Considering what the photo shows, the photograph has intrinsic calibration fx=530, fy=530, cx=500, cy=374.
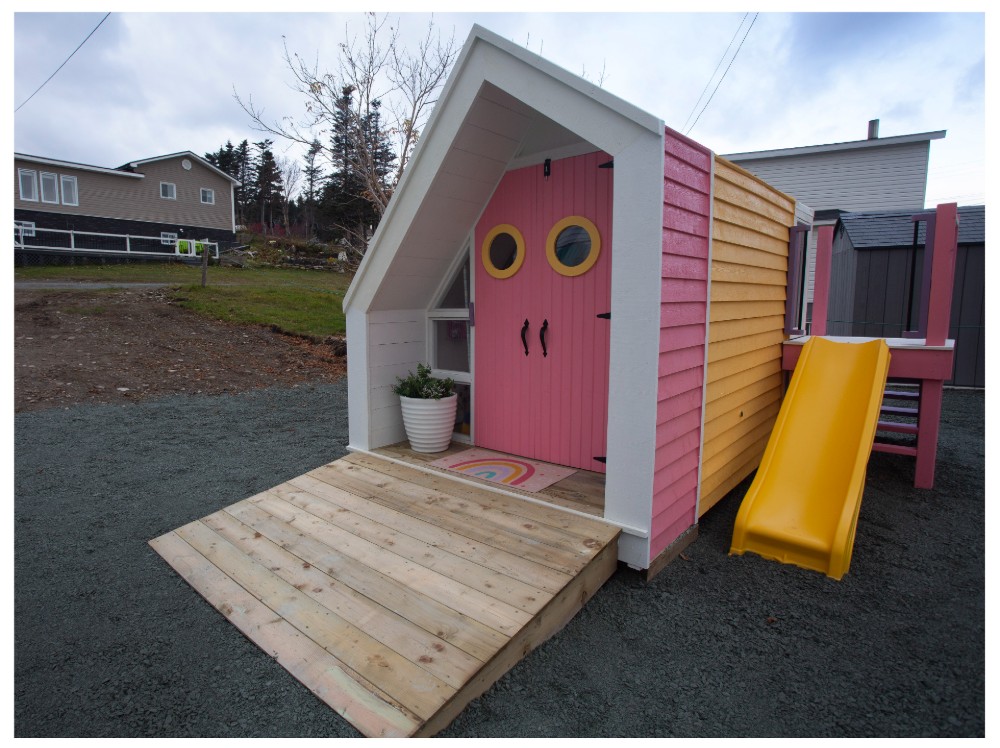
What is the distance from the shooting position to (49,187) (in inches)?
660

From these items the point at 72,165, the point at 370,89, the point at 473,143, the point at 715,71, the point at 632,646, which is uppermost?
the point at 72,165

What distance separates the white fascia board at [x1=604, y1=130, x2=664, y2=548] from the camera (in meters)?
2.51

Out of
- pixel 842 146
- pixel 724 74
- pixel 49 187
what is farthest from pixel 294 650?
pixel 49 187

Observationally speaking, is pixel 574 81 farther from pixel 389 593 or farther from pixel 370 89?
pixel 370 89

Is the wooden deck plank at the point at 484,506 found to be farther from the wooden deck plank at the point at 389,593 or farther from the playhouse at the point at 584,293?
the wooden deck plank at the point at 389,593

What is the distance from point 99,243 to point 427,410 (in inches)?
728

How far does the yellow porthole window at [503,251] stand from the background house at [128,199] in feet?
60.3

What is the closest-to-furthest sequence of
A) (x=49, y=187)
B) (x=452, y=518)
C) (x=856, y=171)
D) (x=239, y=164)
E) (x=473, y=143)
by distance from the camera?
1. (x=452, y=518)
2. (x=473, y=143)
3. (x=856, y=171)
4. (x=49, y=187)
5. (x=239, y=164)

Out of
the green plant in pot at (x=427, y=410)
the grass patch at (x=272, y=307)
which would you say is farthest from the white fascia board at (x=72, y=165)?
the green plant in pot at (x=427, y=410)

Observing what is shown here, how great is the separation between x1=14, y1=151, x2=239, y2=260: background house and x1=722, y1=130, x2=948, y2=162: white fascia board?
729 inches

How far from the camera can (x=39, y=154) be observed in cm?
1642

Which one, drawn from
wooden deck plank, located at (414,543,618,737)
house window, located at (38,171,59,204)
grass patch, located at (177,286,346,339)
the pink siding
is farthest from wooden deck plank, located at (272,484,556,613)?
house window, located at (38,171,59,204)

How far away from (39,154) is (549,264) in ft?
66.8

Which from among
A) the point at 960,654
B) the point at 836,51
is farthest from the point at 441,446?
the point at 836,51
